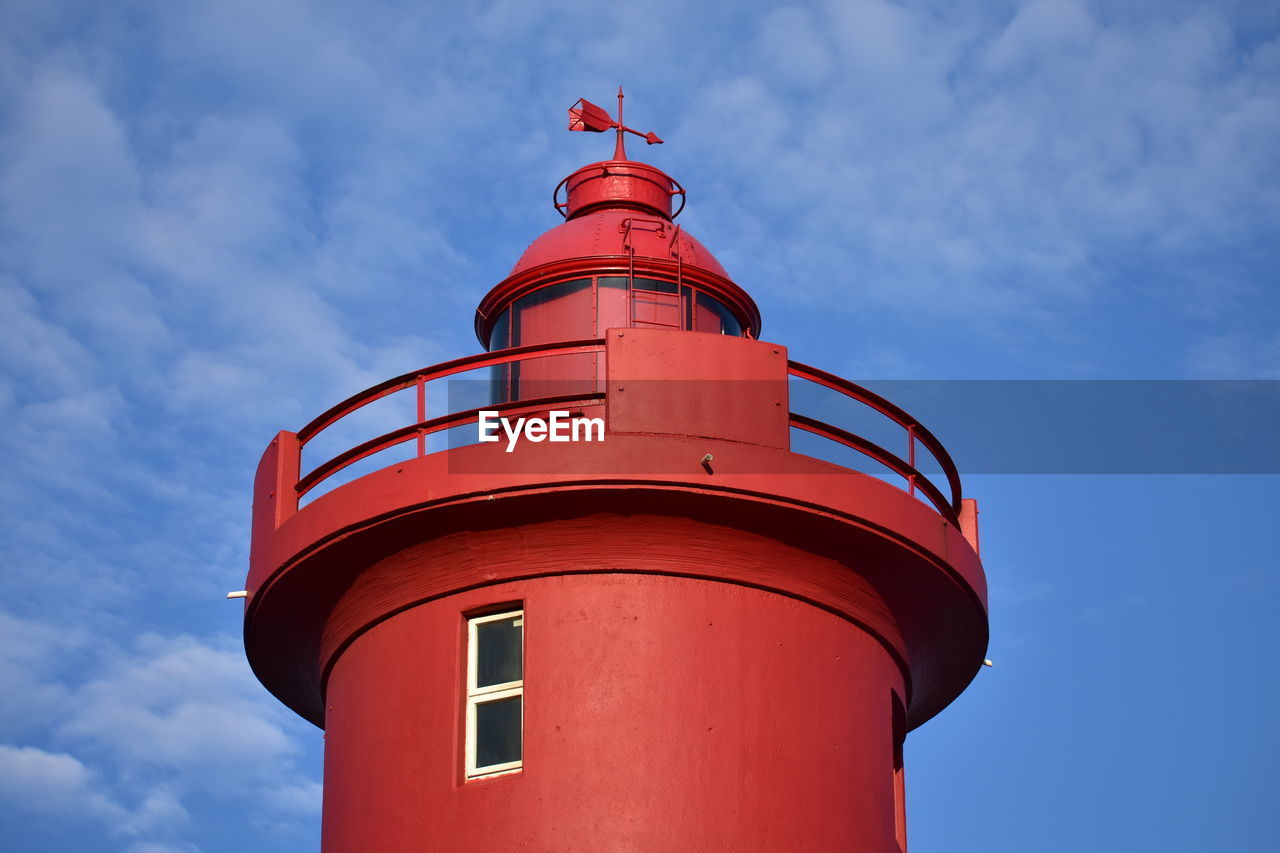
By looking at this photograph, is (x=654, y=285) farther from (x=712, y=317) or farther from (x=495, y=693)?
(x=495, y=693)

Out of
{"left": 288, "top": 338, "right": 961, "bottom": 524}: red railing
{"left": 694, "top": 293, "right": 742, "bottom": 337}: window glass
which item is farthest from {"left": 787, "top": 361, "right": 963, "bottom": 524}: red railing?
{"left": 694, "top": 293, "right": 742, "bottom": 337}: window glass

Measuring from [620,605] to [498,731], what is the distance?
1081 mm

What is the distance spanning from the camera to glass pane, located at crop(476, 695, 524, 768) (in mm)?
11734

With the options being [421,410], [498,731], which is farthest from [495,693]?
[421,410]

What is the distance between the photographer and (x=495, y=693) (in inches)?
469

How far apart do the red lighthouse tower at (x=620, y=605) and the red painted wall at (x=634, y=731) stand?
1 centimetres

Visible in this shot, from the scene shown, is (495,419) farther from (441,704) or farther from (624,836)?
(624,836)

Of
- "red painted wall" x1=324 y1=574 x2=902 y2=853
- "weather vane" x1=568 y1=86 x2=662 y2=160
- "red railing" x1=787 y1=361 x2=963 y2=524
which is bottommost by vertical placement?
"red painted wall" x1=324 y1=574 x2=902 y2=853

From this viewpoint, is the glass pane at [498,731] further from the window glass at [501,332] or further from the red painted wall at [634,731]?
the window glass at [501,332]

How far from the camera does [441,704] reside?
39.2 feet

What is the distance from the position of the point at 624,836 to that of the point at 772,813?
94cm

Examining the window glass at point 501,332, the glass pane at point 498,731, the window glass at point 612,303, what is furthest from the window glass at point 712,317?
the glass pane at point 498,731

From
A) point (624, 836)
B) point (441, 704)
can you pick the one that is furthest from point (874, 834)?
point (441, 704)

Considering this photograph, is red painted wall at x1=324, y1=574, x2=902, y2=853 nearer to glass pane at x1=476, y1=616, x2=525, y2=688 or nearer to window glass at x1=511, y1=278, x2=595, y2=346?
glass pane at x1=476, y1=616, x2=525, y2=688
